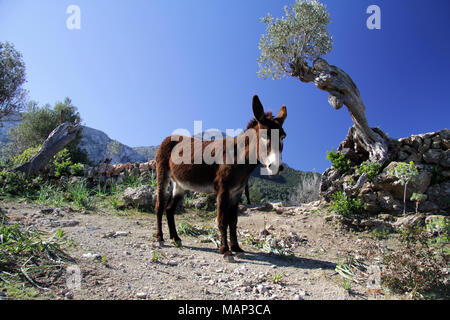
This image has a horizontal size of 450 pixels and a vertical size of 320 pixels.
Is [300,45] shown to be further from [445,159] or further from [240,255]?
[240,255]

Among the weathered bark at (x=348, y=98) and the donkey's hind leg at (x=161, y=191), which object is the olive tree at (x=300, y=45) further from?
the donkey's hind leg at (x=161, y=191)

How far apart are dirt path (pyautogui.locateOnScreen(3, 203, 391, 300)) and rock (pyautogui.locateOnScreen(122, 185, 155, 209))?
5.12 ft

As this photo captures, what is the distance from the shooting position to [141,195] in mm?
8133

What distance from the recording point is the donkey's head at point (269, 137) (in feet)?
12.6

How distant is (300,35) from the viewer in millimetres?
11664

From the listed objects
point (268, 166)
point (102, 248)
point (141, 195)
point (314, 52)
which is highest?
point (314, 52)

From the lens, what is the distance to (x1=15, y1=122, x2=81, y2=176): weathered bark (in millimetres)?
10203

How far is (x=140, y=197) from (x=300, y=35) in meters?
10.3

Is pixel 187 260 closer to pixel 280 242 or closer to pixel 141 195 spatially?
pixel 280 242

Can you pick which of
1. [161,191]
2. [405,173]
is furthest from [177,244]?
[405,173]

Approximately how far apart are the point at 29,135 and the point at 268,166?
26816 mm

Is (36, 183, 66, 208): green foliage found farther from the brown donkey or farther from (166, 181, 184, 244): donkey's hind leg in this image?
the brown donkey

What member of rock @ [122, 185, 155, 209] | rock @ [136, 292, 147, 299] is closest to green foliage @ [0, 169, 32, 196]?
rock @ [122, 185, 155, 209]
